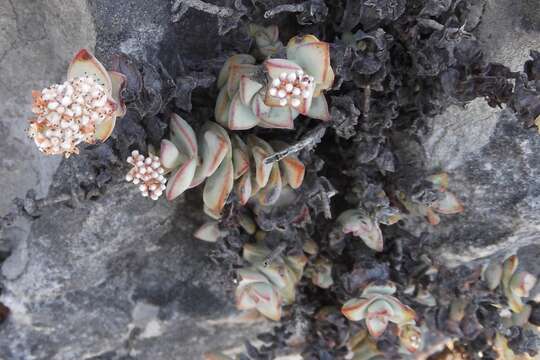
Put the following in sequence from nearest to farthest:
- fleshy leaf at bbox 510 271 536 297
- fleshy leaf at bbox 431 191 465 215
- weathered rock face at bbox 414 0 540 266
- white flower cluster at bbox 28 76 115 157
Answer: white flower cluster at bbox 28 76 115 157
weathered rock face at bbox 414 0 540 266
fleshy leaf at bbox 431 191 465 215
fleshy leaf at bbox 510 271 536 297

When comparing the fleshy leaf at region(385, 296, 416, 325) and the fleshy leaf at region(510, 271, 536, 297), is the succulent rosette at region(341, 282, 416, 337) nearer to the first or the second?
the fleshy leaf at region(385, 296, 416, 325)

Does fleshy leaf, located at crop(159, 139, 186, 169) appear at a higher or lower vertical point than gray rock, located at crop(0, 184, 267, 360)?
higher

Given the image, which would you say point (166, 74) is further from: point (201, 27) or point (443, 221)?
point (443, 221)

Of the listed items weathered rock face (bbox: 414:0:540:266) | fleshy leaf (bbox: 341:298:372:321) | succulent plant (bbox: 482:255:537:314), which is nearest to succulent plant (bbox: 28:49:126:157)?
fleshy leaf (bbox: 341:298:372:321)

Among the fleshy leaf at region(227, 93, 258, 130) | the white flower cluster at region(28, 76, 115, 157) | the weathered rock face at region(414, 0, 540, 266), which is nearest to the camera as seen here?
the white flower cluster at region(28, 76, 115, 157)

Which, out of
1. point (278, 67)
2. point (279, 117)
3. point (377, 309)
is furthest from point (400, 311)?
point (278, 67)

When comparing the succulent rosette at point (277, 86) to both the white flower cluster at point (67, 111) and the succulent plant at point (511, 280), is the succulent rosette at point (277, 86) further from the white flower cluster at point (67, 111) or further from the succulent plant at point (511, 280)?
the succulent plant at point (511, 280)

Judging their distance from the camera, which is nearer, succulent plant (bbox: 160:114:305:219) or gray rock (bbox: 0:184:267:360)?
succulent plant (bbox: 160:114:305:219)

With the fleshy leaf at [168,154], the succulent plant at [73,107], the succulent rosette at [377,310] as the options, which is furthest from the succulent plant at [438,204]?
the succulent plant at [73,107]
